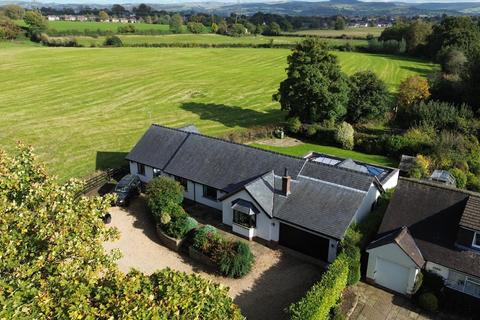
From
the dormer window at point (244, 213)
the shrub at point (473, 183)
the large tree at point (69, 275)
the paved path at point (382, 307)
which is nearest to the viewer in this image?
the large tree at point (69, 275)

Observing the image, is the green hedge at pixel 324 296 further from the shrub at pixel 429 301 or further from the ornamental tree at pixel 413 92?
the ornamental tree at pixel 413 92

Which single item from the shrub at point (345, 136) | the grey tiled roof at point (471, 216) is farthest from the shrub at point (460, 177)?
the grey tiled roof at point (471, 216)

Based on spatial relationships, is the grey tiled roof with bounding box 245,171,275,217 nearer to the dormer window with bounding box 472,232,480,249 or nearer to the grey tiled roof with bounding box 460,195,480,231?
the grey tiled roof with bounding box 460,195,480,231

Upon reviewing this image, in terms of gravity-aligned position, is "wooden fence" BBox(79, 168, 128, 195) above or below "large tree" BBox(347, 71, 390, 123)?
below

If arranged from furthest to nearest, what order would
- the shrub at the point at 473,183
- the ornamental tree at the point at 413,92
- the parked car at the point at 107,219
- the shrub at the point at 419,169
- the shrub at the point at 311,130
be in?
the ornamental tree at the point at 413,92 → the shrub at the point at 311,130 → the shrub at the point at 419,169 → the shrub at the point at 473,183 → the parked car at the point at 107,219

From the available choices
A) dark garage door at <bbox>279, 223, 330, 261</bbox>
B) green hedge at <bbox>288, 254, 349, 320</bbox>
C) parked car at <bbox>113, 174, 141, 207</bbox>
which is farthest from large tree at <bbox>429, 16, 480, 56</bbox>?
green hedge at <bbox>288, 254, 349, 320</bbox>
